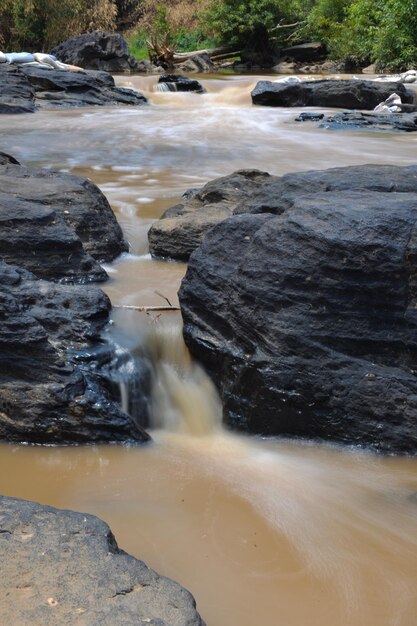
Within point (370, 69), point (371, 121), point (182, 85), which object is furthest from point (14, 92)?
point (370, 69)

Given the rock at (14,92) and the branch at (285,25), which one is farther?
the branch at (285,25)

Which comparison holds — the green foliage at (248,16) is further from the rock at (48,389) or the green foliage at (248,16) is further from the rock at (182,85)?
the rock at (48,389)

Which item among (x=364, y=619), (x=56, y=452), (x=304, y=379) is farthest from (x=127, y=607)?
(x=304, y=379)

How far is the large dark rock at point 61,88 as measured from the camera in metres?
17.0

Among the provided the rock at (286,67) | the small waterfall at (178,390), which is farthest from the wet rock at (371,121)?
the rock at (286,67)

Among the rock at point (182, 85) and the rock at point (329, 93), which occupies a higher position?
the rock at point (329, 93)

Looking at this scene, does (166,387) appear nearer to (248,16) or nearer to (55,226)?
(55,226)

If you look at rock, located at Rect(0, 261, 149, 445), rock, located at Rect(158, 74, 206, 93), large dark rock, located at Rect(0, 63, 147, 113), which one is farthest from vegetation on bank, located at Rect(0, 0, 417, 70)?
rock, located at Rect(0, 261, 149, 445)

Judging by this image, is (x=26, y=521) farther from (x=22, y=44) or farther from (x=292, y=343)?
(x=22, y=44)

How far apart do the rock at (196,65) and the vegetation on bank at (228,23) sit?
2443 millimetres

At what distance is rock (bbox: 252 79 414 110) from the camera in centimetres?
1666

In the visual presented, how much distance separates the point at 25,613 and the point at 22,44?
91.9 ft

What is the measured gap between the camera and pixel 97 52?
918 inches

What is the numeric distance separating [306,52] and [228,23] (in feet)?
9.14
